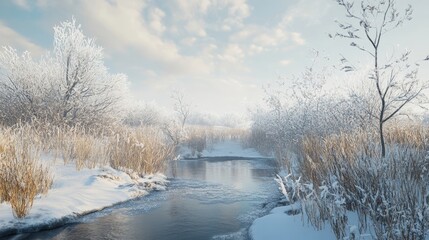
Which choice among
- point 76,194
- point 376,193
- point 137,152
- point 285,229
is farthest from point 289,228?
point 137,152

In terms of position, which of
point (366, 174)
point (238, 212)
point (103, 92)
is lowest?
point (238, 212)

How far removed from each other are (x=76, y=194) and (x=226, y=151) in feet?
71.1

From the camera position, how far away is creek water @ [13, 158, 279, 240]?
246 inches

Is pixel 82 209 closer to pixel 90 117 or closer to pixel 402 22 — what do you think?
pixel 402 22

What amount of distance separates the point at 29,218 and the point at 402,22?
807 centimetres

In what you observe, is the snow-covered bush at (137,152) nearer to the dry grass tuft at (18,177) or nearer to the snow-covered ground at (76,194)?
the snow-covered ground at (76,194)

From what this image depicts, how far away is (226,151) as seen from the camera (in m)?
29.3

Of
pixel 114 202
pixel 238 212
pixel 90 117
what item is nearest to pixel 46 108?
pixel 90 117

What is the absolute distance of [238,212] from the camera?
8.01 meters

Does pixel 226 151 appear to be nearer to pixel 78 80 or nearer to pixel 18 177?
pixel 78 80

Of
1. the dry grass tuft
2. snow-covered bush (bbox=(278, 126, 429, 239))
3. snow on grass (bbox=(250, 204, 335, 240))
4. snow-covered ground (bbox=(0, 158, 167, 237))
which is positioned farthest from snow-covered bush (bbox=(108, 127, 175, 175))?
snow-covered bush (bbox=(278, 126, 429, 239))

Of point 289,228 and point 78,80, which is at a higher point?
point 78,80

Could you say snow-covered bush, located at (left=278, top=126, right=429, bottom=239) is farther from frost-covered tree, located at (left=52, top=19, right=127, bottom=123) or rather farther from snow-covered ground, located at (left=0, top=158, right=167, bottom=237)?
frost-covered tree, located at (left=52, top=19, right=127, bottom=123)

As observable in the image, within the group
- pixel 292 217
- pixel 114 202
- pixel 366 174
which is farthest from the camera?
pixel 114 202
